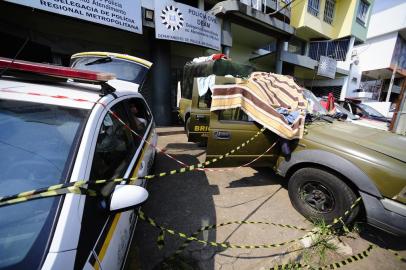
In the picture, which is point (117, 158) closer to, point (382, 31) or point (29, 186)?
point (29, 186)

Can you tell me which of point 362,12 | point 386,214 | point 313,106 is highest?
point 362,12

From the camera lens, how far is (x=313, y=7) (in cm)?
1436

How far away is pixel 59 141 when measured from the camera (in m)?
1.44

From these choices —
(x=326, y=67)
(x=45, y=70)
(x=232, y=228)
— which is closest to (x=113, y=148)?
(x=45, y=70)

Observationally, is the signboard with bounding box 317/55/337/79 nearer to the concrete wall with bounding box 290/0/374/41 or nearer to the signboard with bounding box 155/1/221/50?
the concrete wall with bounding box 290/0/374/41

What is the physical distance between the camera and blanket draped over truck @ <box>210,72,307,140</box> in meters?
3.14

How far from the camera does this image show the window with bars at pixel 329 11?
15734mm

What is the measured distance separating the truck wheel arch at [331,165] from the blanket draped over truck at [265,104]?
0.33 m

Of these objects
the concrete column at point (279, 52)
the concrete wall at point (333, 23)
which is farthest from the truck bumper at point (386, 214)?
the concrete wall at point (333, 23)

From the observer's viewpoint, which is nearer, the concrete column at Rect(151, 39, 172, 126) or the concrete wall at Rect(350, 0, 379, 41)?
the concrete column at Rect(151, 39, 172, 126)

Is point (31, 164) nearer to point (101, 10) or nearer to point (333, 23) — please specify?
point (101, 10)

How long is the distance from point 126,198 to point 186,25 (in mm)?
8021

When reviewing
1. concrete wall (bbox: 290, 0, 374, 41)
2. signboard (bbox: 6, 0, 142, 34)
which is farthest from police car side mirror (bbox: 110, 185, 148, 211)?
concrete wall (bbox: 290, 0, 374, 41)

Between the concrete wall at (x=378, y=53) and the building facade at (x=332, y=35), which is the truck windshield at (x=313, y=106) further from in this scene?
the concrete wall at (x=378, y=53)
